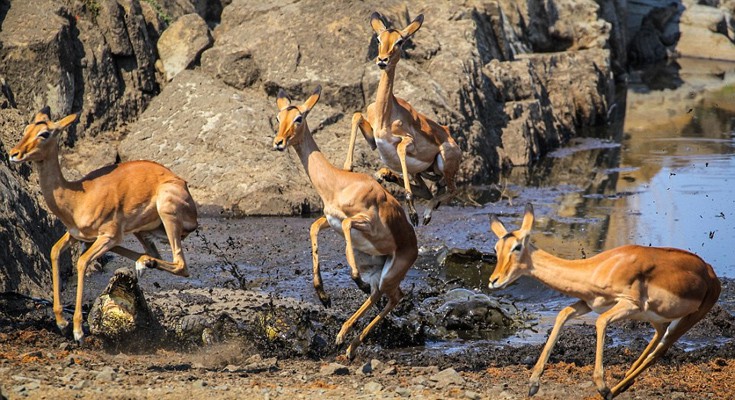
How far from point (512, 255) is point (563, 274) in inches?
17.7

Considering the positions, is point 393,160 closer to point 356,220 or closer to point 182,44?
point 356,220

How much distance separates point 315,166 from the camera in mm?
9789

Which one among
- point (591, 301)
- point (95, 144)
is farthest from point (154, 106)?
point (591, 301)

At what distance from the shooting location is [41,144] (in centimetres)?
938

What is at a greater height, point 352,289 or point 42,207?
point 42,207

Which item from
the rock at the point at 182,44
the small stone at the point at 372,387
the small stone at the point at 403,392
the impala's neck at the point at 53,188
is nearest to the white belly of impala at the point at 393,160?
the impala's neck at the point at 53,188

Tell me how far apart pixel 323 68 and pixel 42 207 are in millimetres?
7314

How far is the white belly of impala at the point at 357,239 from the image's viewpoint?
967cm

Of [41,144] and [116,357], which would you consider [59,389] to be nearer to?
[116,357]

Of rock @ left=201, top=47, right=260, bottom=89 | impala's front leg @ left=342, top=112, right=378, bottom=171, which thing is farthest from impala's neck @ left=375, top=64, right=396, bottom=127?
rock @ left=201, top=47, right=260, bottom=89

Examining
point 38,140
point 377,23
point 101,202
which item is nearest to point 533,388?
point 101,202

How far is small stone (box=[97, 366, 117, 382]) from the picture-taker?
27.1ft

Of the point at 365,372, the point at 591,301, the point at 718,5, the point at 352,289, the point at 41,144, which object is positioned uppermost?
the point at 41,144

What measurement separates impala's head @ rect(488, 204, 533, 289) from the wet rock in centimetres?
341
